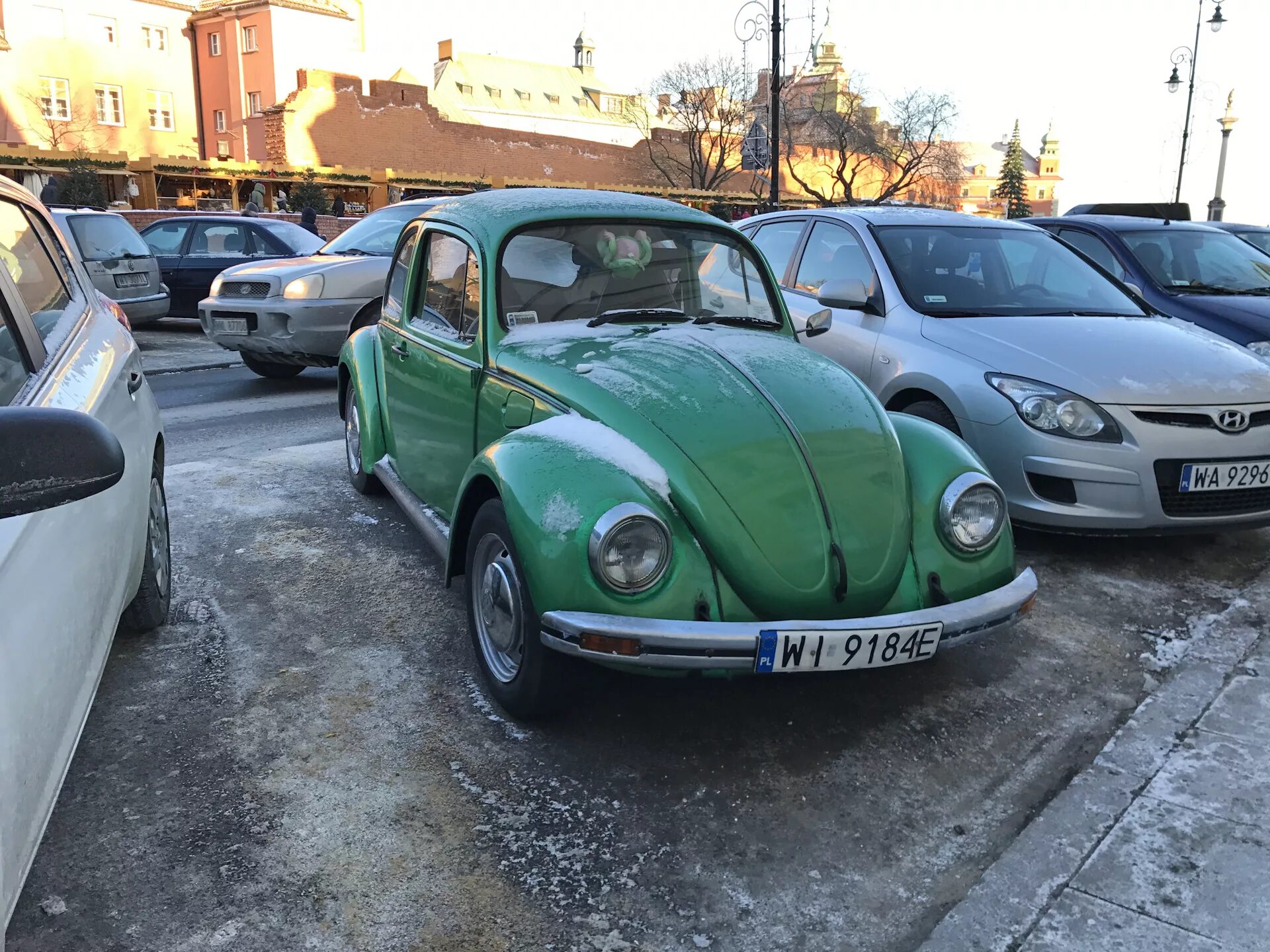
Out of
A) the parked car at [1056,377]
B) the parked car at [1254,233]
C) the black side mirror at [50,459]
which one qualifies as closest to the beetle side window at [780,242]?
the parked car at [1056,377]

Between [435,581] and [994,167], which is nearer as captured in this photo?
[435,581]

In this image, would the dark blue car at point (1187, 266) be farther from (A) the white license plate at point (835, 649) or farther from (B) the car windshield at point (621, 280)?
(A) the white license plate at point (835, 649)

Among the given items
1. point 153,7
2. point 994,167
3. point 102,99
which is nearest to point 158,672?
point 102,99

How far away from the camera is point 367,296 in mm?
9414

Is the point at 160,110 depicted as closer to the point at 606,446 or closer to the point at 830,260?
the point at 830,260

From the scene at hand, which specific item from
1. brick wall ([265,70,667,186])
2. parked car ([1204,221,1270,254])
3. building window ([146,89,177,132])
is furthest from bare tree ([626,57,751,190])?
→ parked car ([1204,221,1270,254])

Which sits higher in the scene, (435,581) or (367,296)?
(367,296)

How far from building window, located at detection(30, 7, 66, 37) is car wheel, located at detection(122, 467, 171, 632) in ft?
199

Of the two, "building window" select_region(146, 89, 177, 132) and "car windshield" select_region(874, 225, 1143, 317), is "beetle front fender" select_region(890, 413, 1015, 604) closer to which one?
"car windshield" select_region(874, 225, 1143, 317)

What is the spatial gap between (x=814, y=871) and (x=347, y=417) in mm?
4224

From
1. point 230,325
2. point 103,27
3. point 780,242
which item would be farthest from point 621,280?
point 103,27

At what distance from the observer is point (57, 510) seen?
2219mm

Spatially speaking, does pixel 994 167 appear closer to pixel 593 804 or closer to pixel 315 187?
pixel 315 187

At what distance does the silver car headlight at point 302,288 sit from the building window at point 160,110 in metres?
56.8
